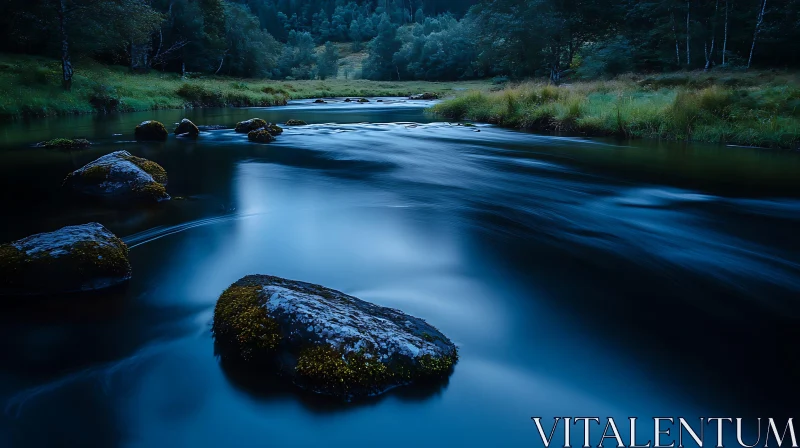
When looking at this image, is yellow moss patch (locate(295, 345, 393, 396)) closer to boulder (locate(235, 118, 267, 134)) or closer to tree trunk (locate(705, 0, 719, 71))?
boulder (locate(235, 118, 267, 134))

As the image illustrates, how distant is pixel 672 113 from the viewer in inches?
669

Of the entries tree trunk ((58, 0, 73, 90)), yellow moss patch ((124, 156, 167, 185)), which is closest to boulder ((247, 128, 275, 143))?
yellow moss patch ((124, 156, 167, 185))

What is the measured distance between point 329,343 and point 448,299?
1.97 m

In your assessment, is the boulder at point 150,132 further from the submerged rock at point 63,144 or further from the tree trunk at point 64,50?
the tree trunk at point 64,50

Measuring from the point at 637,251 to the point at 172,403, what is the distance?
603 cm

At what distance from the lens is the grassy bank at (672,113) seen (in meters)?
15.2

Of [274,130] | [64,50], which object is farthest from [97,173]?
[64,50]

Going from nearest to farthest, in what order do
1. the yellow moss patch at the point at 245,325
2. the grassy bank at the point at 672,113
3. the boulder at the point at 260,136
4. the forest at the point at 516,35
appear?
1. the yellow moss patch at the point at 245,325
2. the grassy bank at the point at 672,113
3. the boulder at the point at 260,136
4. the forest at the point at 516,35

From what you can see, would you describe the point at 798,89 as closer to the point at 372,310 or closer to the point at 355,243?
the point at 355,243

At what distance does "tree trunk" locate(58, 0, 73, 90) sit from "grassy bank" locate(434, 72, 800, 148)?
2251cm

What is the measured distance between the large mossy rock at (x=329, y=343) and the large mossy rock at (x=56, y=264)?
1833 mm

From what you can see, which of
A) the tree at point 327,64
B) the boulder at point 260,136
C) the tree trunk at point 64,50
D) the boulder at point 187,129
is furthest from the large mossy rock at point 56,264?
the tree at point 327,64

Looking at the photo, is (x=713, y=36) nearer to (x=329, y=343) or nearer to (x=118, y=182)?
(x=118, y=182)

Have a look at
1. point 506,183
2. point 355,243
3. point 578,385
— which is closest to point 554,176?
point 506,183
